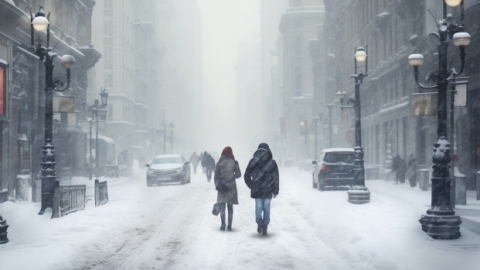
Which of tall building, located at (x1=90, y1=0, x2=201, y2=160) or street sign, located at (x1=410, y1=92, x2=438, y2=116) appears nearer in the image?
street sign, located at (x1=410, y1=92, x2=438, y2=116)

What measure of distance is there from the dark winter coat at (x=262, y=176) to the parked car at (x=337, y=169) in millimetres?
13286

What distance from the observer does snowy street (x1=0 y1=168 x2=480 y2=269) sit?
10016 mm

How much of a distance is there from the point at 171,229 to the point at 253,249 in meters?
3.88

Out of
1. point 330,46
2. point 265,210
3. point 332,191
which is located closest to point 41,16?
point 265,210

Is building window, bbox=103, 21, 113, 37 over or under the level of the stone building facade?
over

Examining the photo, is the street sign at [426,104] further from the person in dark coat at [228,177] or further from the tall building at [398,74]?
the tall building at [398,74]

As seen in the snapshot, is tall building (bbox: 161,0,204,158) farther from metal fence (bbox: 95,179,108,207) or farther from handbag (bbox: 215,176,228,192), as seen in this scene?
handbag (bbox: 215,176,228,192)

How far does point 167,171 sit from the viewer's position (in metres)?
32.2

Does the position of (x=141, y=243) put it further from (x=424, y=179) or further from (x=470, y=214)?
(x=424, y=179)

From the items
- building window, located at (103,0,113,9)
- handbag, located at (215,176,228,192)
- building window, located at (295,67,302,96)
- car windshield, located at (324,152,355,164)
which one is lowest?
handbag, located at (215,176,228,192)

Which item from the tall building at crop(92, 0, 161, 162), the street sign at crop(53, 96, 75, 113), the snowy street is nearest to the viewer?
the snowy street

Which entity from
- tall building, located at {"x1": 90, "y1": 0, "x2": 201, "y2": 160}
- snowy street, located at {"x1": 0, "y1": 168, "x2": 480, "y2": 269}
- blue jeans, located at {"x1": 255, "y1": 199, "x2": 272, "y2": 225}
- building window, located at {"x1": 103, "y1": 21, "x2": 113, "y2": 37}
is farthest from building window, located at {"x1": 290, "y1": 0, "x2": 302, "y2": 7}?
blue jeans, located at {"x1": 255, "y1": 199, "x2": 272, "y2": 225}

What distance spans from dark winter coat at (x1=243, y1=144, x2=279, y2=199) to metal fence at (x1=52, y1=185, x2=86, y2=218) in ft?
20.2

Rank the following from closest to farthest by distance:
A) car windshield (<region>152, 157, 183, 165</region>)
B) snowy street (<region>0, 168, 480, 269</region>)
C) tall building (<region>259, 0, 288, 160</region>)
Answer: snowy street (<region>0, 168, 480, 269</region>) < car windshield (<region>152, 157, 183, 165</region>) < tall building (<region>259, 0, 288, 160</region>)
